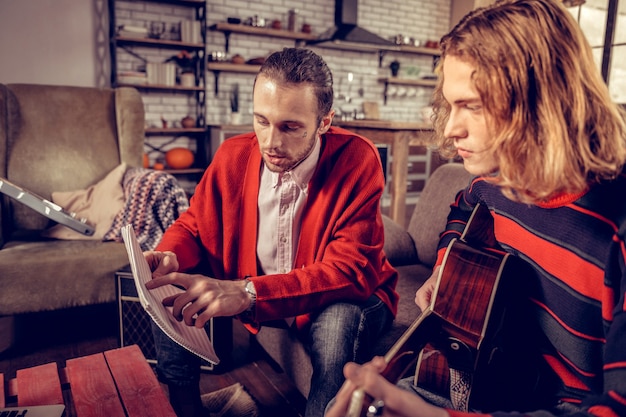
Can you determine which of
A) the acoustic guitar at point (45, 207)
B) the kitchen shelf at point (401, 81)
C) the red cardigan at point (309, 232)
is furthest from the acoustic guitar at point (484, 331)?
the kitchen shelf at point (401, 81)

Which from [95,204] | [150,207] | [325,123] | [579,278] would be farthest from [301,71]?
[95,204]

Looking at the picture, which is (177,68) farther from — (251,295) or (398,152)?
(251,295)

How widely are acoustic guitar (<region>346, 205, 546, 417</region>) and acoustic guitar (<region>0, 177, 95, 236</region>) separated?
1881mm

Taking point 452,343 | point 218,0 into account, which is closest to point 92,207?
point 452,343

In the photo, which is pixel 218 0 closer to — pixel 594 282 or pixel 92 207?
pixel 92 207

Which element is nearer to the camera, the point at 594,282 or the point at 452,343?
the point at 594,282

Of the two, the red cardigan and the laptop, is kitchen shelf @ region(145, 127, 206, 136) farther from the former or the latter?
the laptop

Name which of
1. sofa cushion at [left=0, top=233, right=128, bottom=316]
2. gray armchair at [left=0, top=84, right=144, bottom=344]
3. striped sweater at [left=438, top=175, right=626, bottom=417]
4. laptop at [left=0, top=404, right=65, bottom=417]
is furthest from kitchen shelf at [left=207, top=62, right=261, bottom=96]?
striped sweater at [left=438, top=175, right=626, bottom=417]

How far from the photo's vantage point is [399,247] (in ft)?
6.92

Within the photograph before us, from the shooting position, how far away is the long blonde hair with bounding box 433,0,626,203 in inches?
30.4

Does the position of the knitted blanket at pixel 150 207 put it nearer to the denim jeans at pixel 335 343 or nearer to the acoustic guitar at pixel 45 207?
the acoustic guitar at pixel 45 207

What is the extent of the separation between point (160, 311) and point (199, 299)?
9 cm

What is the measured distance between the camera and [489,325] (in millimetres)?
894

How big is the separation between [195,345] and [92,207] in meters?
1.73
